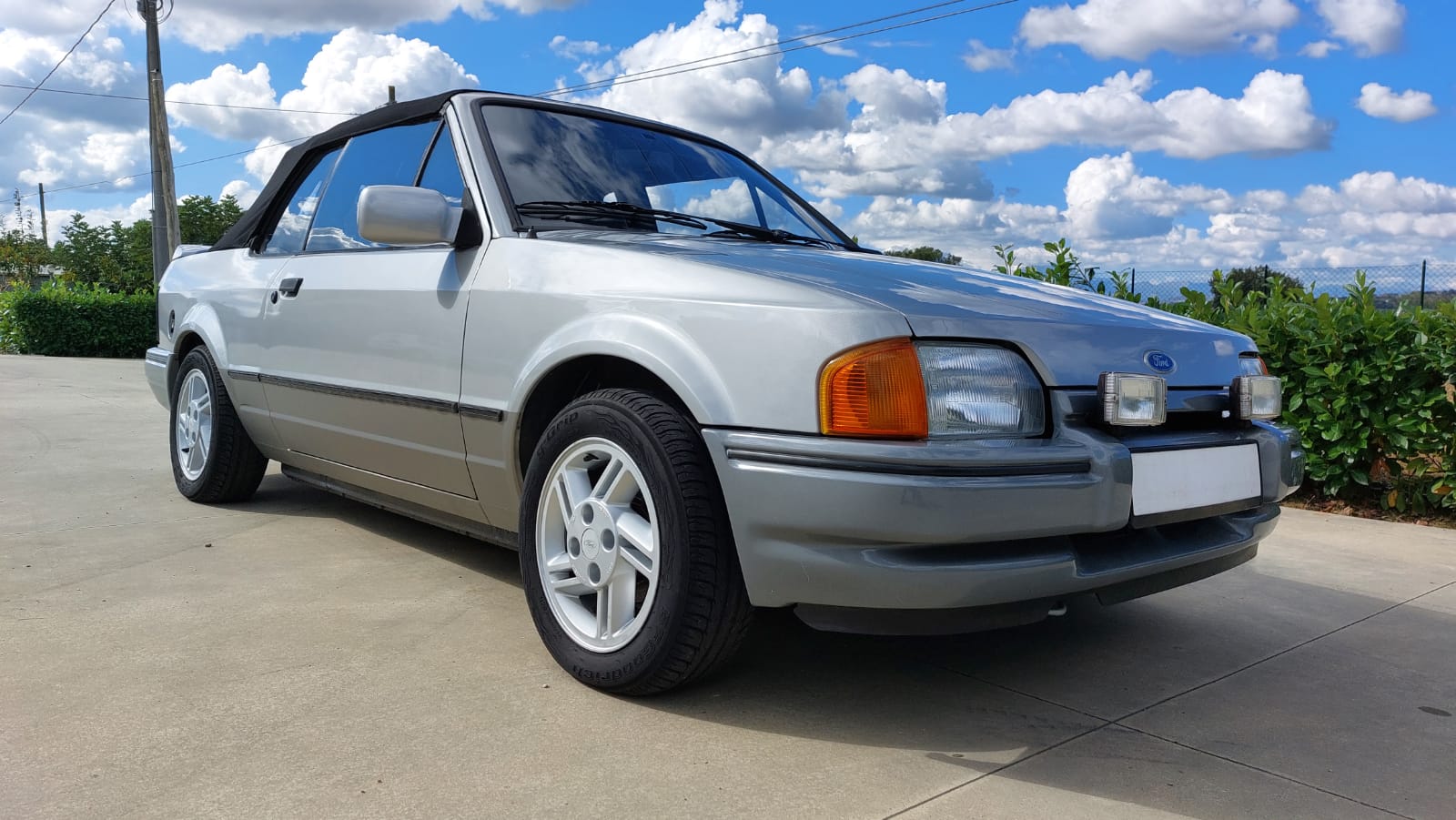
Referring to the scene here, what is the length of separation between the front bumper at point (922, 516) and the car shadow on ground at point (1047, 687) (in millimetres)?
347

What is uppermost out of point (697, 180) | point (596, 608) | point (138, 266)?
point (138, 266)

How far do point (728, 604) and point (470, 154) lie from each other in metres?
1.65

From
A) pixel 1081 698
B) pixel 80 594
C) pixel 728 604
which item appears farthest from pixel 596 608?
pixel 80 594

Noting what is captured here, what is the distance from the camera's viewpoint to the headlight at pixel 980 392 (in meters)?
2.17

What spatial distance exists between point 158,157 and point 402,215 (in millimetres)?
18269

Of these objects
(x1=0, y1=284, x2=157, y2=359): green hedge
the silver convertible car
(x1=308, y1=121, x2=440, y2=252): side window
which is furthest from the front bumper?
(x1=0, y1=284, x2=157, y2=359): green hedge

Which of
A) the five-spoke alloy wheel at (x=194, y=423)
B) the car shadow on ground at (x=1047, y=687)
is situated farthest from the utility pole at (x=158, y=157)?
the car shadow on ground at (x=1047, y=687)

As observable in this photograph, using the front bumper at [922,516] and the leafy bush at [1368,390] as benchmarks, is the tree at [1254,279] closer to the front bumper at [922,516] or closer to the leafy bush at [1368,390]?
the leafy bush at [1368,390]

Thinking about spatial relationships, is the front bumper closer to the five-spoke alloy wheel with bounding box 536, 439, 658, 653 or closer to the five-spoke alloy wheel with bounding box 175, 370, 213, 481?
the five-spoke alloy wheel with bounding box 536, 439, 658, 653

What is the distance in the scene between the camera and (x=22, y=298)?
57.3ft

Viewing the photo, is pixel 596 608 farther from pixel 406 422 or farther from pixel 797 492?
pixel 406 422

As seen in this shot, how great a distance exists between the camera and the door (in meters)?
3.12

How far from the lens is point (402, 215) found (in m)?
2.92

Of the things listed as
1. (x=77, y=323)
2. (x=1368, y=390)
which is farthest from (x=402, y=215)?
(x=77, y=323)
